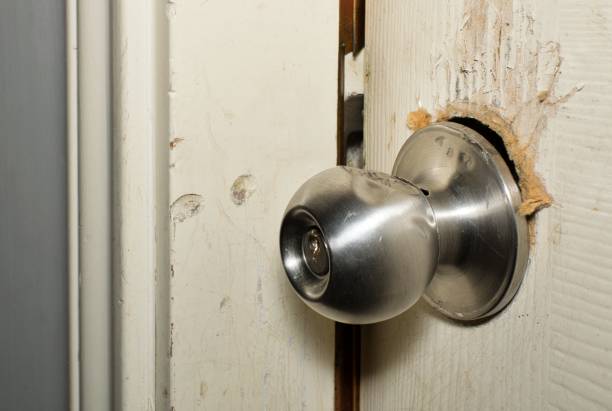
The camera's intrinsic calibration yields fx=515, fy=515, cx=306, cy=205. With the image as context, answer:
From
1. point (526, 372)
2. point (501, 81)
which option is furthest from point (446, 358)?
point (501, 81)

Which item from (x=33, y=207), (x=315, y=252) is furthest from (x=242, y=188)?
(x=33, y=207)

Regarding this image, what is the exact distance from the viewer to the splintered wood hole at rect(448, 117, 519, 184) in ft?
0.91

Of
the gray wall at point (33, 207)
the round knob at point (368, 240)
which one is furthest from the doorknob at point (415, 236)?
the gray wall at point (33, 207)

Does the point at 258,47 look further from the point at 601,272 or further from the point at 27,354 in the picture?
the point at 27,354

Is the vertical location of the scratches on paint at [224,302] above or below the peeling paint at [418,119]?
below

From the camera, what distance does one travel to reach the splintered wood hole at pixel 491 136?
0.91 ft

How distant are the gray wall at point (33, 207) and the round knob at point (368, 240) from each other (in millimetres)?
317

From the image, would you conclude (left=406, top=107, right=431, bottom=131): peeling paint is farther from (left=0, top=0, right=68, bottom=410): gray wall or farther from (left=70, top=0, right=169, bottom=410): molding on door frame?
(left=0, top=0, right=68, bottom=410): gray wall

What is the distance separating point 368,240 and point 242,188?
0.15 metres

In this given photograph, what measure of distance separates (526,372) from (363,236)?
4.5 inches

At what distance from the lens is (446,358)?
12.7 inches

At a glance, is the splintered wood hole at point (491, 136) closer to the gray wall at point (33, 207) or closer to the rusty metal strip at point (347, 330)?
the rusty metal strip at point (347, 330)

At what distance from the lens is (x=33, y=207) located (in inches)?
20.6

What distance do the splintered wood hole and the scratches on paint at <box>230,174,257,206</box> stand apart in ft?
0.47
